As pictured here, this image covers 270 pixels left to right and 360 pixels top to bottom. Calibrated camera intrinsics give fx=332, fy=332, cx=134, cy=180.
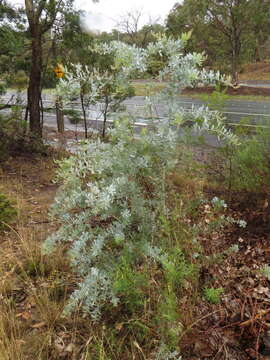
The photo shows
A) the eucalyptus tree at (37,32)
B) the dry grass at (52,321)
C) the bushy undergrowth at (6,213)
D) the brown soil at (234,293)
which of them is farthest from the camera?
the eucalyptus tree at (37,32)

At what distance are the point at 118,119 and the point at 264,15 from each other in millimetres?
22956

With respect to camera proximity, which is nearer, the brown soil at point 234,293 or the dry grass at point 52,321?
the dry grass at point 52,321

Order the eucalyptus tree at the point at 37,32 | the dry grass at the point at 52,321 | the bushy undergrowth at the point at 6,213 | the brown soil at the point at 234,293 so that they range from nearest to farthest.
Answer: the dry grass at the point at 52,321
the brown soil at the point at 234,293
the bushy undergrowth at the point at 6,213
the eucalyptus tree at the point at 37,32

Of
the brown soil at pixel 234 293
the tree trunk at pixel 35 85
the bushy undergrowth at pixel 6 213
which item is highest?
the tree trunk at pixel 35 85

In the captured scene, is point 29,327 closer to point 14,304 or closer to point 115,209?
point 14,304

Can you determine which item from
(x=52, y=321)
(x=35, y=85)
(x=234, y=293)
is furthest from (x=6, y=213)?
(x=35, y=85)

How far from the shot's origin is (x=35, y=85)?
620 centimetres

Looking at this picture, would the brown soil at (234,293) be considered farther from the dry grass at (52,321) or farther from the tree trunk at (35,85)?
the tree trunk at (35,85)

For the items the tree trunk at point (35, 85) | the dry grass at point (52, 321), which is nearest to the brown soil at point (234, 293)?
the dry grass at point (52, 321)

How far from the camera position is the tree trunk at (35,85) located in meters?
5.99

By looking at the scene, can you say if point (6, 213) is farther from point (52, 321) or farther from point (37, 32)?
point (37, 32)

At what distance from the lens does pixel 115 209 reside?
186 centimetres

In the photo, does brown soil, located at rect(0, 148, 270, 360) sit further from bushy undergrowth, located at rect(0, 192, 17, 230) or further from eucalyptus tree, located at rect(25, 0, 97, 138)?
eucalyptus tree, located at rect(25, 0, 97, 138)

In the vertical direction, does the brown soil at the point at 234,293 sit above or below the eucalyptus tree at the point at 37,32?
below
